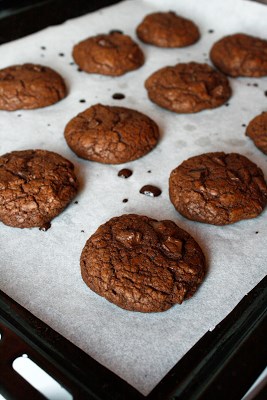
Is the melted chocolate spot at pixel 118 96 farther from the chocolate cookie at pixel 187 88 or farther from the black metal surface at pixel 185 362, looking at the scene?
the black metal surface at pixel 185 362

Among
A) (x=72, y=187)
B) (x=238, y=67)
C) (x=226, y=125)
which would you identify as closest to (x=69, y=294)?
(x=72, y=187)

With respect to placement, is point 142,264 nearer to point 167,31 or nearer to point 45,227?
point 45,227

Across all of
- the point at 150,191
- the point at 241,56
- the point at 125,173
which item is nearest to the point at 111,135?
the point at 125,173

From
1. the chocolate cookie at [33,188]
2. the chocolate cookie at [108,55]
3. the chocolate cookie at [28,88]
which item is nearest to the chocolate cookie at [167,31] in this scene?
the chocolate cookie at [108,55]

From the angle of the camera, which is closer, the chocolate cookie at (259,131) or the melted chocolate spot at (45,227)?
the melted chocolate spot at (45,227)

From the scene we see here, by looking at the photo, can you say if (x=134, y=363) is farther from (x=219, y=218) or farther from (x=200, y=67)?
(x=200, y=67)

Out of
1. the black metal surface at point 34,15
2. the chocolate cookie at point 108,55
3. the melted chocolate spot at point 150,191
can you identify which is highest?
the black metal surface at point 34,15
